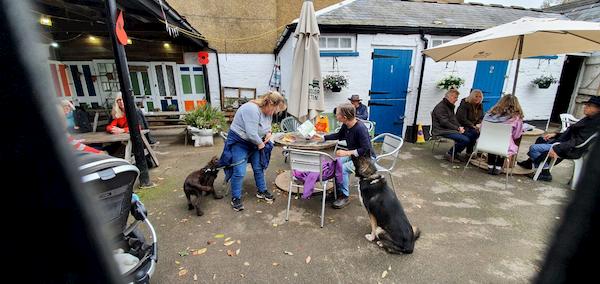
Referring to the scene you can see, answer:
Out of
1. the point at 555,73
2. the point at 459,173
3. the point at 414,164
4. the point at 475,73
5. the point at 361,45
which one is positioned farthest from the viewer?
the point at 555,73

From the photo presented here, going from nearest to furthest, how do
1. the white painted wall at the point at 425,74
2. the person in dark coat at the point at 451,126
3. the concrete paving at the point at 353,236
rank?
the concrete paving at the point at 353,236
the person in dark coat at the point at 451,126
the white painted wall at the point at 425,74

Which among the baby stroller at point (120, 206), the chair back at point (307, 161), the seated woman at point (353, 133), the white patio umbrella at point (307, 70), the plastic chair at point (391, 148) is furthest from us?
the white patio umbrella at point (307, 70)

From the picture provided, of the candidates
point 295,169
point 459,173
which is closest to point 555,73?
point 459,173

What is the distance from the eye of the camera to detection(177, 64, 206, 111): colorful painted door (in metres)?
10.1

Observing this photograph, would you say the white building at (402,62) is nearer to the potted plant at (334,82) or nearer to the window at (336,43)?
the window at (336,43)

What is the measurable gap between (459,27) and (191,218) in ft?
25.7

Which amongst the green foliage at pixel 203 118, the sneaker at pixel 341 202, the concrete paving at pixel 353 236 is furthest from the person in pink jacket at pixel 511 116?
the green foliage at pixel 203 118

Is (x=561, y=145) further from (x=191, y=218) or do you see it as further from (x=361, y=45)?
(x=191, y=218)

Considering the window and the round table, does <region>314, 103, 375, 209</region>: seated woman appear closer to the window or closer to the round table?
the round table

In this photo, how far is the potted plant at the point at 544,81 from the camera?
24.9 ft

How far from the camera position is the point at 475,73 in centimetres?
730

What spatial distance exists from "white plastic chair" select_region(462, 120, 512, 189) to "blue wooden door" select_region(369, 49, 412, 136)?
277 cm

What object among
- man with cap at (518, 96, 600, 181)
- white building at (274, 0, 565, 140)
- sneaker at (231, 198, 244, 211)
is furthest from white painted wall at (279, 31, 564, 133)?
sneaker at (231, 198, 244, 211)

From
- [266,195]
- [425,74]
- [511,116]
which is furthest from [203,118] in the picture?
[511,116]
